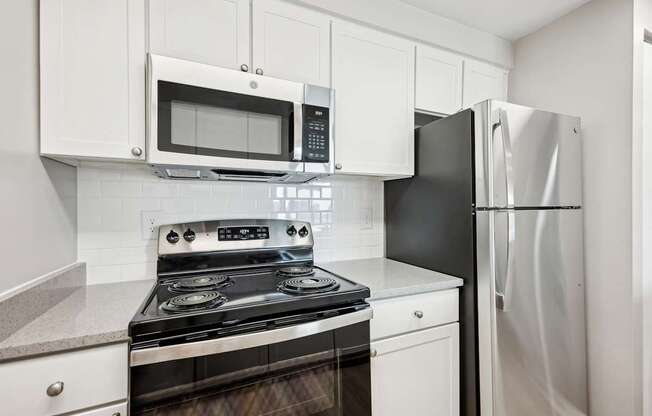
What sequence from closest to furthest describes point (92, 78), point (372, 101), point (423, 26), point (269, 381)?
point (269, 381), point (92, 78), point (372, 101), point (423, 26)

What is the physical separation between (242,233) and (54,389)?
0.91m

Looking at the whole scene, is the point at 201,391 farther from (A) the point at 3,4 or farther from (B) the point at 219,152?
(A) the point at 3,4

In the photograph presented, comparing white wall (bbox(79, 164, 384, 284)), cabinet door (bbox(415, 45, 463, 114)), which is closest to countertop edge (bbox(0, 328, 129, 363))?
white wall (bbox(79, 164, 384, 284))

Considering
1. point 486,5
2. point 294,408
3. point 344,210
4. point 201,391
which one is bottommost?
point 294,408

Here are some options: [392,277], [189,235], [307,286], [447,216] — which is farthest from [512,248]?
[189,235]

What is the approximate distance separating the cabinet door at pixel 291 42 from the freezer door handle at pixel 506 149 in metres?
0.83

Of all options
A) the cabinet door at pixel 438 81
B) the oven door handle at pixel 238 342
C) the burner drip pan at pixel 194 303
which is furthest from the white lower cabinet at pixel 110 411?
the cabinet door at pixel 438 81

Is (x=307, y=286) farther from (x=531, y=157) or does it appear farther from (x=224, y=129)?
(x=531, y=157)

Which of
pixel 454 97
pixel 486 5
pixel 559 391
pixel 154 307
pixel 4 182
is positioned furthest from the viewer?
pixel 454 97

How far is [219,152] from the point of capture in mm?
1261

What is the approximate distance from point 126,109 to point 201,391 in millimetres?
1070

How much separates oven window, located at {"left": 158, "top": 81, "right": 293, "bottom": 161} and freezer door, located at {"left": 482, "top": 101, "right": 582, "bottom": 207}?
95 centimetres

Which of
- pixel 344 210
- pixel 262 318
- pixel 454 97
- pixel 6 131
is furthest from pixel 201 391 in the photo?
pixel 454 97

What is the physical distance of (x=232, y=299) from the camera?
1.09m
